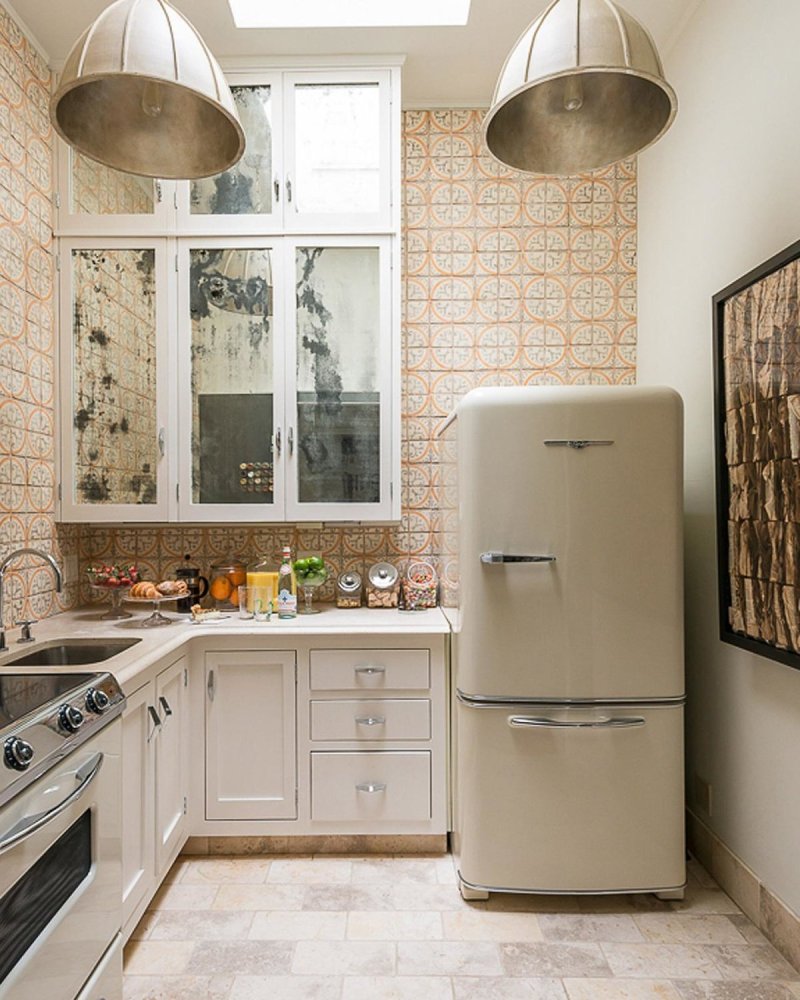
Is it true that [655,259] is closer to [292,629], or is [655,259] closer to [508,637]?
[508,637]

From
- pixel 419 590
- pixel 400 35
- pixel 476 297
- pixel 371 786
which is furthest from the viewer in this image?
pixel 476 297

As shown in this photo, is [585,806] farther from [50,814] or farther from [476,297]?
[476,297]

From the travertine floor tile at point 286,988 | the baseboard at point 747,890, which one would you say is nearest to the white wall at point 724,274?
the baseboard at point 747,890

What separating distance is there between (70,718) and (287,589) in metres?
1.40

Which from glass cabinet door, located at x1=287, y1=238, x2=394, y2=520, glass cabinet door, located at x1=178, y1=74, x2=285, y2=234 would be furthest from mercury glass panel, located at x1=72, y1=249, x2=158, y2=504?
glass cabinet door, located at x1=287, y1=238, x2=394, y2=520

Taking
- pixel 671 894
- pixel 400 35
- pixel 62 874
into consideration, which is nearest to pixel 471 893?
pixel 671 894

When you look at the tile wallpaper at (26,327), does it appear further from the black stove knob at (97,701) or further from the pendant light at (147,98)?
the pendant light at (147,98)

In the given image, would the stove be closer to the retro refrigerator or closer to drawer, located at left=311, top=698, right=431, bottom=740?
drawer, located at left=311, top=698, right=431, bottom=740

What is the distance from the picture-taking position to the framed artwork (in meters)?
1.84

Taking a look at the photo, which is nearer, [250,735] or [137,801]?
[137,801]

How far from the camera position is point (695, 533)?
99.7 inches

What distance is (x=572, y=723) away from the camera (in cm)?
217

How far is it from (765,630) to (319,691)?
58.1 inches

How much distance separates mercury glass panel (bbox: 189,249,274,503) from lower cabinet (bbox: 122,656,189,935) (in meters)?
0.74
